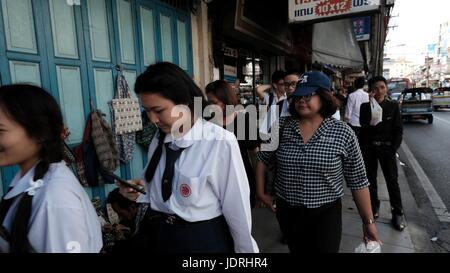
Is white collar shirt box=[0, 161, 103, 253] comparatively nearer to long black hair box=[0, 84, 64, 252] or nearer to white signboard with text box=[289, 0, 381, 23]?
long black hair box=[0, 84, 64, 252]

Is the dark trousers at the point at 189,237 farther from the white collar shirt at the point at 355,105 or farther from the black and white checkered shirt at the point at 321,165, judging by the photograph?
the white collar shirt at the point at 355,105

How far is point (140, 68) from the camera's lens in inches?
149

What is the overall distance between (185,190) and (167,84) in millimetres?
483

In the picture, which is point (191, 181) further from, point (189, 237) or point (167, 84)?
point (167, 84)

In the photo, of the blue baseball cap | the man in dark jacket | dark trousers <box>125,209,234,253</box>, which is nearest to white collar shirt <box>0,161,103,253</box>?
dark trousers <box>125,209,234,253</box>

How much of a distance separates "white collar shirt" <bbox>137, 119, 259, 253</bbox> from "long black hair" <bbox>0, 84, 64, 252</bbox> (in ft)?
1.61

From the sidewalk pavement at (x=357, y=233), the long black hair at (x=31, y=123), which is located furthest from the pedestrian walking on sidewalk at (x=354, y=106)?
the long black hair at (x=31, y=123)

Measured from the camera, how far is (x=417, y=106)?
14.9 metres

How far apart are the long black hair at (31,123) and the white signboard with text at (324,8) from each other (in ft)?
16.4

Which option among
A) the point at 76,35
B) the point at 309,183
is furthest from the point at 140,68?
the point at 309,183

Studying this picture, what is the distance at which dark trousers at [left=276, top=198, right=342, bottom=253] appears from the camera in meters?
1.98

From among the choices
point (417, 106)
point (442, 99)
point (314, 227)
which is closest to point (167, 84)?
point (314, 227)
